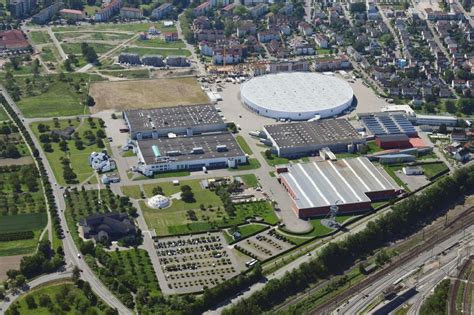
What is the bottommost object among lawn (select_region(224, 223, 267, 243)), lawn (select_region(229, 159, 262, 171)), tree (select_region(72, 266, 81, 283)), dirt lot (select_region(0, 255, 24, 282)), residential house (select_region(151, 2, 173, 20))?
residential house (select_region(151, 2, 173, 20))

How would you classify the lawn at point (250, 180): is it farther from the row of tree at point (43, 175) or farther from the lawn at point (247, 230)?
the row of tree at point (43, 175)

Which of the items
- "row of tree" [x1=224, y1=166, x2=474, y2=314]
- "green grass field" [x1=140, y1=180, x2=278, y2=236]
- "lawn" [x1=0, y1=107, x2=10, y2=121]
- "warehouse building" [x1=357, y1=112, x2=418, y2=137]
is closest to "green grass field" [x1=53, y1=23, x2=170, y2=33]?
"lawn" [x1=0, y1=107, x2=10, y2=121]

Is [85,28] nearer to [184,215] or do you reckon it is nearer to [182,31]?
[182,31]

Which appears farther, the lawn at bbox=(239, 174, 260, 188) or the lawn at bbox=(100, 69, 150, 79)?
the lawn at bbox=(100, 69, 150, 79)

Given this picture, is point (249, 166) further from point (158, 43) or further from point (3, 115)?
point (158, 43)

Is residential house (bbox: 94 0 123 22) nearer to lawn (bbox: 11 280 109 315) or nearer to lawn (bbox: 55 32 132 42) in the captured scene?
lawn (bbox: 55 32 132 42)

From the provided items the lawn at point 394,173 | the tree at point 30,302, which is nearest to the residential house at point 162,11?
the lawn at point 394,173
